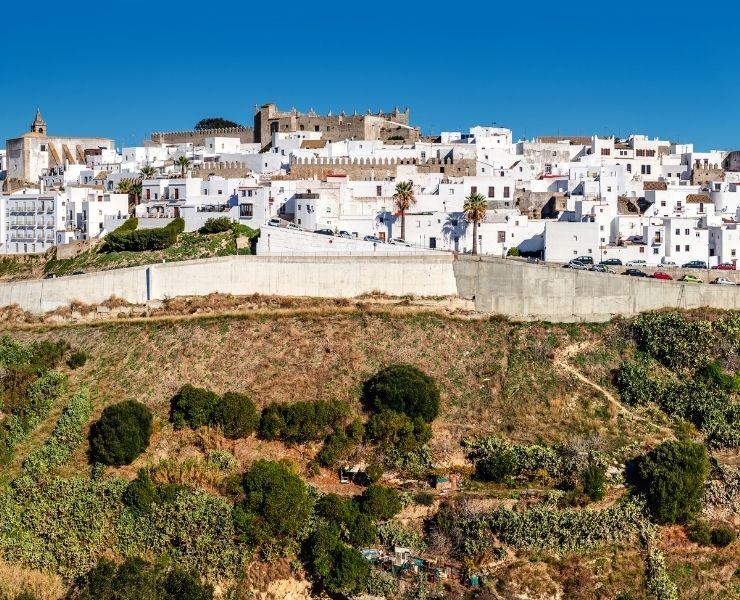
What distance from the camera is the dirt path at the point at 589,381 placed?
115 feet

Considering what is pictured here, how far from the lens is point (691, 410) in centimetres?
3531

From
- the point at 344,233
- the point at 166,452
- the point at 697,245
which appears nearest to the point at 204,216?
the point at 344,233

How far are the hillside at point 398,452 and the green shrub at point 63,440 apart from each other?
127mm

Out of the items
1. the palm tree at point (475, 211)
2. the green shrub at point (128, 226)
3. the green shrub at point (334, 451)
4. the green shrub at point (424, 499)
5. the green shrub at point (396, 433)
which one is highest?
the palm tree at point (475, 211)

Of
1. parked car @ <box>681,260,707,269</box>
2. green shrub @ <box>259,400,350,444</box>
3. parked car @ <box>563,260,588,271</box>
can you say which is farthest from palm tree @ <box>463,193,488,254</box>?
green shrub @ <box>259,400,350,444</box>

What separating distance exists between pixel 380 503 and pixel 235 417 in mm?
5361

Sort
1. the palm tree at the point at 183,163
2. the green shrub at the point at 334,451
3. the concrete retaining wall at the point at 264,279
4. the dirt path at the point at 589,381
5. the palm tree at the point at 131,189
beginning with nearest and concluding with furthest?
the green shrub at the point at 334,451 < the dirt path at the point at 589,381 < the concrete retaining wall at the point at 264,279 < the palm tree at the point at 131,189 < the palm tree at the point at 183,163

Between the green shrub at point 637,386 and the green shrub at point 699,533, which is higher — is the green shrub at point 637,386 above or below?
above

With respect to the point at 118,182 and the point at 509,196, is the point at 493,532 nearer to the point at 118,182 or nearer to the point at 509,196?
the point at 509,196

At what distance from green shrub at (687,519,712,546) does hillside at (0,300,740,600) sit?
0.19 meters

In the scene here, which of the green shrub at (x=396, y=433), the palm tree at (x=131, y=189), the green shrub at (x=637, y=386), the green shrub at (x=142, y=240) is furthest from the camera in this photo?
the palm tree at (x=131, y=189)

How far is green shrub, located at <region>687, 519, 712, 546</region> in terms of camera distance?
3095cm

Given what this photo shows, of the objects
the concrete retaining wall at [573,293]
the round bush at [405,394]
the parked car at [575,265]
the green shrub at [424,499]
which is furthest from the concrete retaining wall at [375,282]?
the green shrub at [424,499]

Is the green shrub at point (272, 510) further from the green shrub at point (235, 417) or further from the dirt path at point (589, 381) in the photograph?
the dirt path at point (589, 381)
